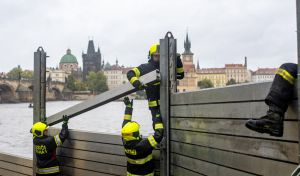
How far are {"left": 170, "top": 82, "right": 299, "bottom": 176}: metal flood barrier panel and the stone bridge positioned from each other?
95198mm

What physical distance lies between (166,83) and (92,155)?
1.83 meters

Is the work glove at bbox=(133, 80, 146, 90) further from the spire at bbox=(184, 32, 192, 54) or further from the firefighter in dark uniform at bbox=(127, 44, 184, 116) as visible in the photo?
the spire at bbox=(184, 32, 192, 54)

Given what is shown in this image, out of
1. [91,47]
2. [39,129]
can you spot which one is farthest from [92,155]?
[91,47]

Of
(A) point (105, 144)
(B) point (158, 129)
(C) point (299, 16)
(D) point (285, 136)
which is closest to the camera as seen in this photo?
(C) point (299, 16)

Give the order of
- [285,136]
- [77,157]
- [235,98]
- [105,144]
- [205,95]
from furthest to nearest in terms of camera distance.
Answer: [77,157]
[105,144]
[205,95]
[235,98]
[285,136]

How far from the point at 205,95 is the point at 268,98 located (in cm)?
127

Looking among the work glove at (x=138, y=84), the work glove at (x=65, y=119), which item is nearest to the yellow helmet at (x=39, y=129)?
the work glove at (x=65, y=119)

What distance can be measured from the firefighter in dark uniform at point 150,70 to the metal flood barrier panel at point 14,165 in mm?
3009

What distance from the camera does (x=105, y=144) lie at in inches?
209

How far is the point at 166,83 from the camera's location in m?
4.42

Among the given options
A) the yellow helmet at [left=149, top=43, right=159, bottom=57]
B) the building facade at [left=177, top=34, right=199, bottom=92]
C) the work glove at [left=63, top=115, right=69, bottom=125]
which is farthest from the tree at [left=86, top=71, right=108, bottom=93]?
the yellow helmet at [left=149, top=43, right=159, bottom=57]

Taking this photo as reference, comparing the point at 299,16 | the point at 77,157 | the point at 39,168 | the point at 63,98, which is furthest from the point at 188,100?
the point at 63,98

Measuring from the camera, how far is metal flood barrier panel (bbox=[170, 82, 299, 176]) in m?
2.52

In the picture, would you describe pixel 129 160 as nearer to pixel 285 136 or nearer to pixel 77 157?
pixel 77 157
